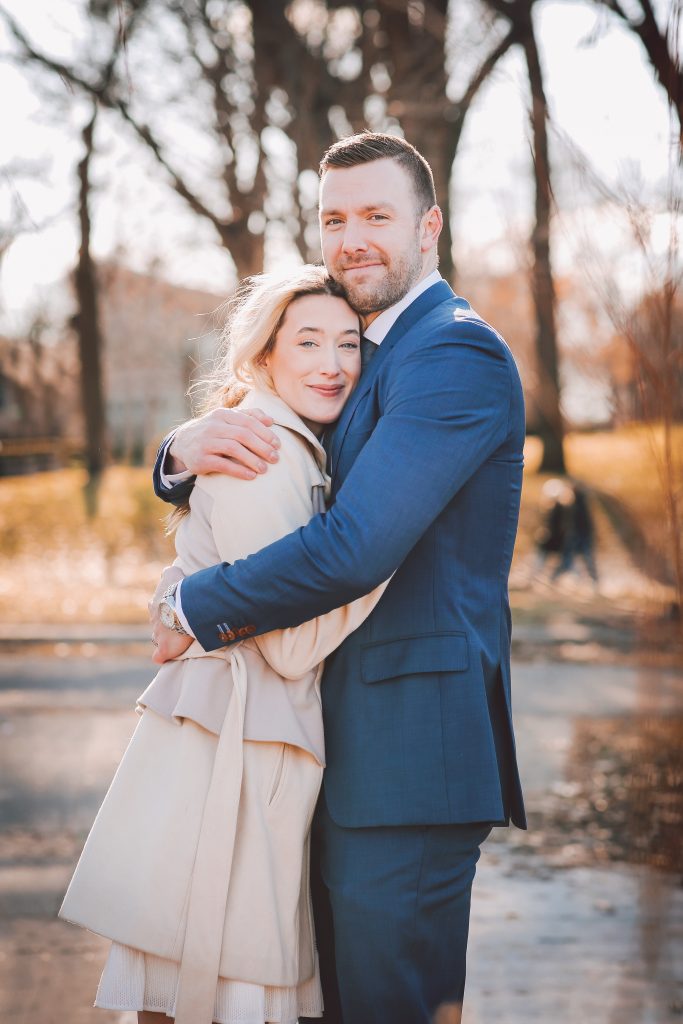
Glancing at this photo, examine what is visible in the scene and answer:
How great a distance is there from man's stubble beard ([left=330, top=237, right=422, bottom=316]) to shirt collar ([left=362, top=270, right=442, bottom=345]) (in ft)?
0.03

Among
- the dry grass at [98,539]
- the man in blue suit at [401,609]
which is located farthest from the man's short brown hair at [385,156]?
the dry grass at [98,539]

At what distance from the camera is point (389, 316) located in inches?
101

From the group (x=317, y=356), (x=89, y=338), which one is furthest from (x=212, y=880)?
(x=89, y=338)

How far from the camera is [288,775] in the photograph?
2.38 m

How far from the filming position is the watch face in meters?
2.40

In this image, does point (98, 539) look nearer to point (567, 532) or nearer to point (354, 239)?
point (567, 532)

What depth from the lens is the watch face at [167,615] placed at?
2.40 metres

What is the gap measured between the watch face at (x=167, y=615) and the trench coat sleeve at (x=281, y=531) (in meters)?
0.17

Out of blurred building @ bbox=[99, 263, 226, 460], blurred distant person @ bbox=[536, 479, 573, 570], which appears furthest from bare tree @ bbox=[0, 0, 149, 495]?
blurred building @ bbox=[99, 263, 226, 460]

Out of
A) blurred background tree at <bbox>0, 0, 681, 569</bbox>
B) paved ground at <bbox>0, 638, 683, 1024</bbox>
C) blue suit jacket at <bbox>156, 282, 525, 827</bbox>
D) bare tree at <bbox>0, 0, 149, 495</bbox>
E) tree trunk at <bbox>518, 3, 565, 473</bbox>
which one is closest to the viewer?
blue suit jacket at <bbox>156, 282, 525, 827</bbox>

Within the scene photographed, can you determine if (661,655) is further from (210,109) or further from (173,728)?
(210,109)

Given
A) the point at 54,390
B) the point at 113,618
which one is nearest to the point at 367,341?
the point at 113,618

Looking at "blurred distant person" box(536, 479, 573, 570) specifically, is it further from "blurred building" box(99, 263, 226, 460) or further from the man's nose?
"blurred building" box(99, 263, 226, 460)

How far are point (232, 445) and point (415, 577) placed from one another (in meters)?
0.50
